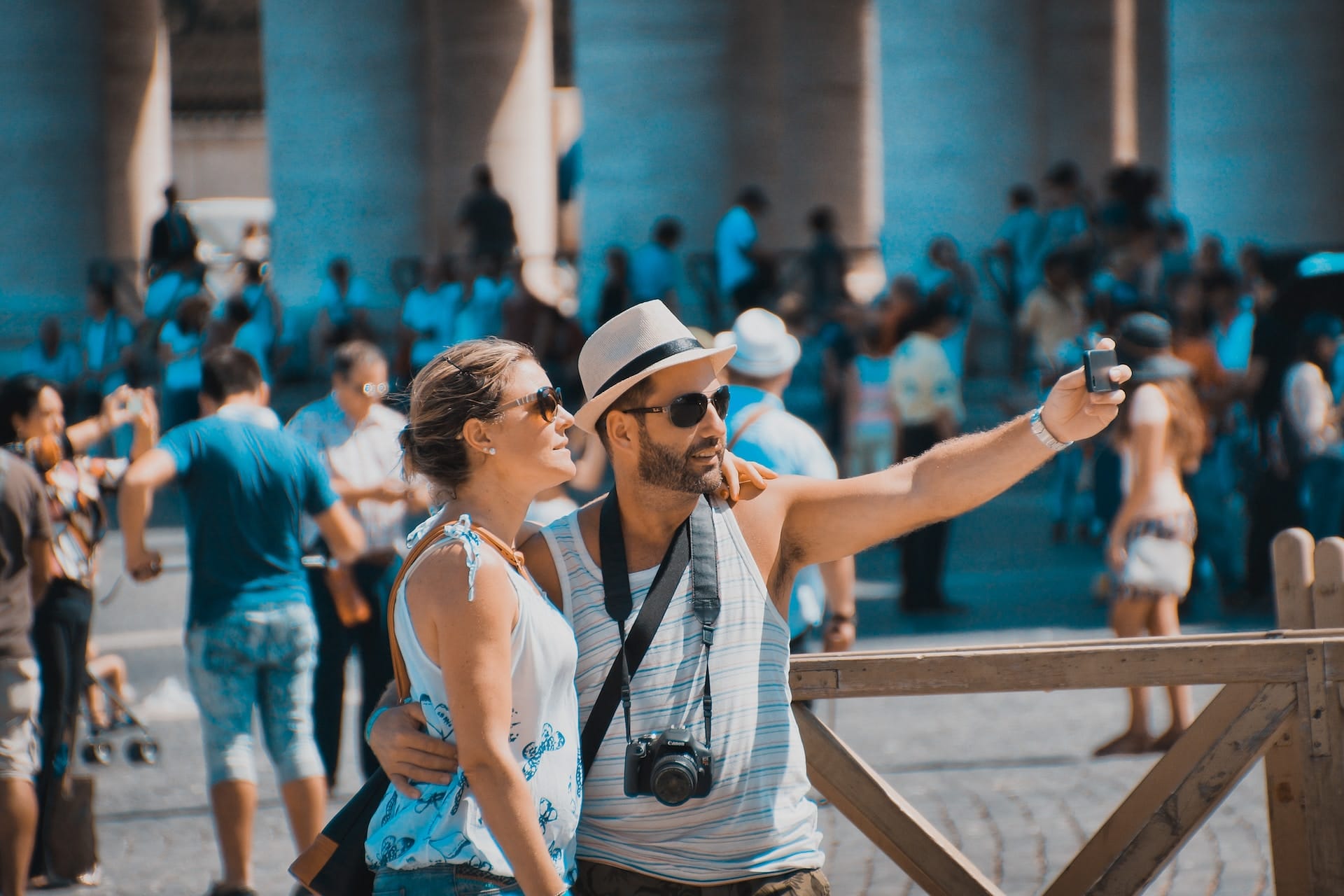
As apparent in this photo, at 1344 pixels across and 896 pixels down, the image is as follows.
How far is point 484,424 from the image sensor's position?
3.17 meters

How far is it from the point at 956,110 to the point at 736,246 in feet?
8.19

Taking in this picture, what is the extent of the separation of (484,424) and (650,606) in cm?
45

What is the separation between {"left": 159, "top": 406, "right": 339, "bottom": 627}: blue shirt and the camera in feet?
19.9

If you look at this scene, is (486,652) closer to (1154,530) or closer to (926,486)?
(926,486)

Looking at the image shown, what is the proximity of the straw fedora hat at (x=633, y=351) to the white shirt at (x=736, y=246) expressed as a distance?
550 inches

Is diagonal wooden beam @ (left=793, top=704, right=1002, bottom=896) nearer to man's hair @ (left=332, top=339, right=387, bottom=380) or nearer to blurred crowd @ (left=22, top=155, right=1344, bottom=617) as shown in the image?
man's hair @ (left=332, top=339, right=387, bottom=380)

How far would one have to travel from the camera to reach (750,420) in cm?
664

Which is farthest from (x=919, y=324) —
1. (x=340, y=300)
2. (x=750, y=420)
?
(x=340, y=300)

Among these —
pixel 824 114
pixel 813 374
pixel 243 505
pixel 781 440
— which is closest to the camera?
pixel 243 505

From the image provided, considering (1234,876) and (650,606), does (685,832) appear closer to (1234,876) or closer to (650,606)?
(650,606)

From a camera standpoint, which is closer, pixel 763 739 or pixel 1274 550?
pixel 763 739

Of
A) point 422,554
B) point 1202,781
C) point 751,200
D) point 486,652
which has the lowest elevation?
point 1202,781

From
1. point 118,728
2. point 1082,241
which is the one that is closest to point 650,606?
point 118,728

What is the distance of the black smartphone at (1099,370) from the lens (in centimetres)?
327
